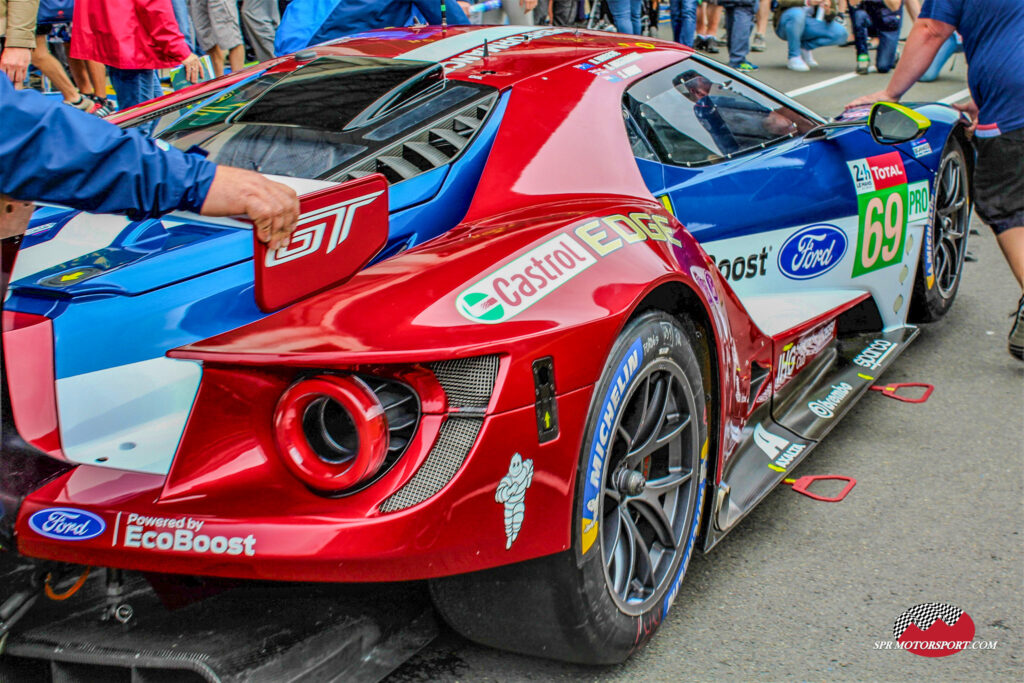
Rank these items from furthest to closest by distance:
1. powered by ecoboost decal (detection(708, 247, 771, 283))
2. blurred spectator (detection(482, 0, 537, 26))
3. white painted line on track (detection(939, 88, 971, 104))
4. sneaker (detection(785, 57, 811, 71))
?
sneaker (detection(785, 57, 811, 71)) < white painted line on track (detection(939, 88, 971, 104)) < blurred spectator (detection(482, 0, 537, 26)) < powered by ecoboost decal (detection(708, 247, 771, 283))

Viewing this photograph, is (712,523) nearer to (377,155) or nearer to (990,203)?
(377,155)

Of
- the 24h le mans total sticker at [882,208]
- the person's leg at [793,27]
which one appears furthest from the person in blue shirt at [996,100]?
the person's leg at [793,27]

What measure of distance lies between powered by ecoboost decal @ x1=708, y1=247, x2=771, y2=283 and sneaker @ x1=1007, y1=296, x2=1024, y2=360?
1.63 m

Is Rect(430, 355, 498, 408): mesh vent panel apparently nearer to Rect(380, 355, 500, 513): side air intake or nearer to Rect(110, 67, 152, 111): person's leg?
Rect(380, 355, 500, 513): side air intake

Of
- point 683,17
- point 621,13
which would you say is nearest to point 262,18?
point 621,13

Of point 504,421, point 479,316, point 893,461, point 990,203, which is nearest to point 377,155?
point 479,316

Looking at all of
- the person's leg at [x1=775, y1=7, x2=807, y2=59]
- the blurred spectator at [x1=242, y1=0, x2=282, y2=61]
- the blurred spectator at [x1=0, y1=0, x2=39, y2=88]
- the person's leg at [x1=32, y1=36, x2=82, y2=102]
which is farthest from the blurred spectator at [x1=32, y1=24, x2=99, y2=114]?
the person's leg at [x1=775, y1=7, x2=807, y2=59]

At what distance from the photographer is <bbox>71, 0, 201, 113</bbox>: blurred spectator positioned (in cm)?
564

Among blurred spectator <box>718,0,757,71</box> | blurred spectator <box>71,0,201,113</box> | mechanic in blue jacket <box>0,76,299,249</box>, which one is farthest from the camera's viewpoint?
blurred spectator <box>718,0,757,71</box>

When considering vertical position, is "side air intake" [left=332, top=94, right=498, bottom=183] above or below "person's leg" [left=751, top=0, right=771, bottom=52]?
above

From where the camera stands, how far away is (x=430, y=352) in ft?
5.91

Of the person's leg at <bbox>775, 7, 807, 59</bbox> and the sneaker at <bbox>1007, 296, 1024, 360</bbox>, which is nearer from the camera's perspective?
the sneaker at <bbox>1007, 296, 1024, 360</bbox>

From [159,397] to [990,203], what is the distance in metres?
3.73

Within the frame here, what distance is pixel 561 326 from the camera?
1.99 metres
